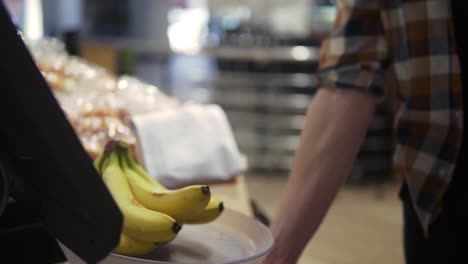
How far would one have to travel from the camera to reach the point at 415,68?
1.15 metres

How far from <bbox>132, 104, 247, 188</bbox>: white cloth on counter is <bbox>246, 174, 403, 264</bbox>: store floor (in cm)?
193

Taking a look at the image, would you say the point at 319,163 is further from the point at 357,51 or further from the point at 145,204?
the point at 145,204

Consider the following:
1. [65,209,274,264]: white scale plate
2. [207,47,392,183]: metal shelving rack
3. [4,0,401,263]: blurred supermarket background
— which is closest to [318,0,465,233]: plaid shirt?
[65,209,274,264]: white scale plate

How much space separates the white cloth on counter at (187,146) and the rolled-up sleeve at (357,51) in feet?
1.46

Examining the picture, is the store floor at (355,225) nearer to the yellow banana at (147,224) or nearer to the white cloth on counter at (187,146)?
the white cloth on counter at (187,146)

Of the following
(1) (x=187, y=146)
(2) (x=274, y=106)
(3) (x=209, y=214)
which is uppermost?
(3) (x=209, y=214)

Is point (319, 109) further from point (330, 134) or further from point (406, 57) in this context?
point (406, 57)

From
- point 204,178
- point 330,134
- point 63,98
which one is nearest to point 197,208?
point 330,134

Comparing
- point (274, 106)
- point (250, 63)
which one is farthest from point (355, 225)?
point (250, 63)

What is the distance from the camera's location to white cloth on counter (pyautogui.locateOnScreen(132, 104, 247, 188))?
1419 millimetres

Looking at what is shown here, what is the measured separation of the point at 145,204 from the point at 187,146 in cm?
68

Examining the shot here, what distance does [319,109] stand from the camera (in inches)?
42.7

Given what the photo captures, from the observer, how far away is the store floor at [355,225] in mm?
3727

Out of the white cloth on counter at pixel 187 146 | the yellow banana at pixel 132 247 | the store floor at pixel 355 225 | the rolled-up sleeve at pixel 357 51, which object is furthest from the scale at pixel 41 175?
the store floor at pixel 355 225
